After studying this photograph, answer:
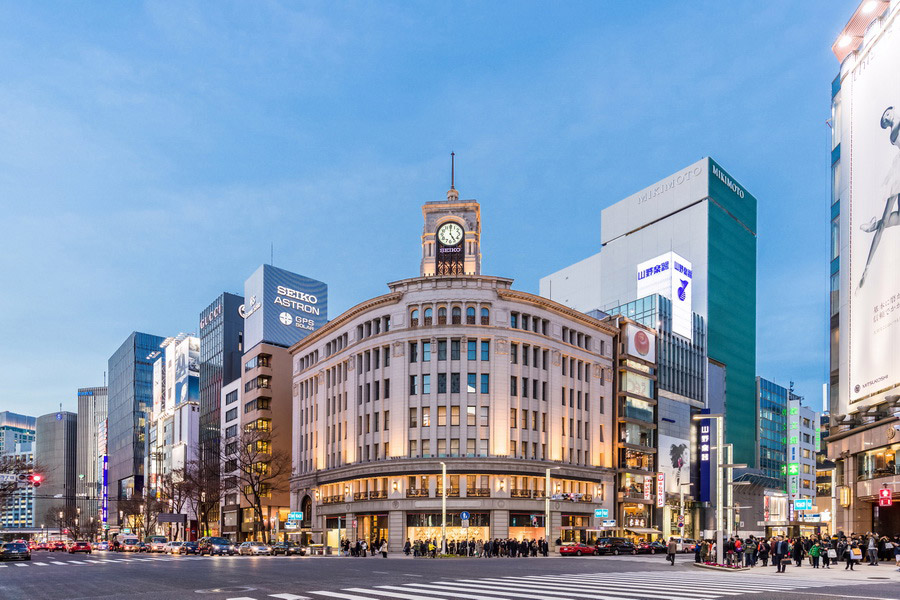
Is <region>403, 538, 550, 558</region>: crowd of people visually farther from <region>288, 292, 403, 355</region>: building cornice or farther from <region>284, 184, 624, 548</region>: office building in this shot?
<region>288, 292, 403, 355</region>: building cornice

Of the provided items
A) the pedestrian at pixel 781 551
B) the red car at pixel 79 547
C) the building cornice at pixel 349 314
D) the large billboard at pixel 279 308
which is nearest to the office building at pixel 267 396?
the large billboard at pixel 279 308

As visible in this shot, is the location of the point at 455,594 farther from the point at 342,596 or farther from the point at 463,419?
the point at 463,419

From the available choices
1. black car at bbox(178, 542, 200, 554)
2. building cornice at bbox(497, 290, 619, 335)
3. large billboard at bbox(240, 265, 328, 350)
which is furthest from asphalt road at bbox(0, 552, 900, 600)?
large billboard at bbox(240, 265, 328, 350)

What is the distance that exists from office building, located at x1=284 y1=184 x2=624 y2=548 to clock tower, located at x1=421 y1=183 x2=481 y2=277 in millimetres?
12856

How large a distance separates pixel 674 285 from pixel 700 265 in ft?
65.0

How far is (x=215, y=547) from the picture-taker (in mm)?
83438

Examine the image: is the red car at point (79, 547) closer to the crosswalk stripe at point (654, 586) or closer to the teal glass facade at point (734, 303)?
the crosswalk stripe at point (654, 586)

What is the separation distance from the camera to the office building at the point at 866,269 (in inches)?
1752

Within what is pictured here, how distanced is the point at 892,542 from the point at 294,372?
75.8 metres

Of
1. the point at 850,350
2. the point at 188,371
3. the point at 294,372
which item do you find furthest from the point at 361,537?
the point at 188,371

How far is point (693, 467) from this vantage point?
12150 centimetres

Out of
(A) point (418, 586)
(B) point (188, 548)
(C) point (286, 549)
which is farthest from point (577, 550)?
(A) point (418, 586)

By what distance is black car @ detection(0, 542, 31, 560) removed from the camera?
204ft

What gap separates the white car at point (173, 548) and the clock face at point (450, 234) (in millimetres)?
44521
